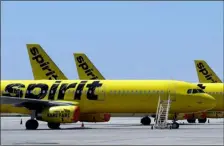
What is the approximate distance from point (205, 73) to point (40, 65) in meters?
26.5

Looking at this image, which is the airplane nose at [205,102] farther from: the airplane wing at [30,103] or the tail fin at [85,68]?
the tail fin at [85,68]

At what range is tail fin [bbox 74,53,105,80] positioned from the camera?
75.9 metres


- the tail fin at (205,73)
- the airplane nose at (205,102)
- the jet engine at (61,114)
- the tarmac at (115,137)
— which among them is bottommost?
the tarmac at (115,137)

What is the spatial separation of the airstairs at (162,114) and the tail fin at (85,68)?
21.6 meters

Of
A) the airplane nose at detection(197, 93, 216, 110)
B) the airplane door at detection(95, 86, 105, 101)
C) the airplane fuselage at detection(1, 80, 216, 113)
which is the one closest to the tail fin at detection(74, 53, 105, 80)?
the airplane fuselage at detection(1, 80, 216, 113)

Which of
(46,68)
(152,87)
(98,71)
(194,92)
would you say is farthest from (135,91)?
(98,71)

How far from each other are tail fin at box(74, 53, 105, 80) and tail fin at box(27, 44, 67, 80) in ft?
26.6

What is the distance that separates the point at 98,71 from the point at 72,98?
21.1 metres

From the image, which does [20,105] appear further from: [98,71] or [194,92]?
[98,71]

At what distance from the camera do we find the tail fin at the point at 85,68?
249 feet

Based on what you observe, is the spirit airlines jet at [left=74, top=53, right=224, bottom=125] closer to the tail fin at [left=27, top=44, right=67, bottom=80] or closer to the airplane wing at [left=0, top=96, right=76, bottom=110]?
the tail fin at [left=27, top=44, right=67, bottom=80]

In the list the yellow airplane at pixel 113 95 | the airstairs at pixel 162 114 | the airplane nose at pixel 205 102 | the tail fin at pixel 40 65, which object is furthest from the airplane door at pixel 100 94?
the tail fin at pixel 40 65

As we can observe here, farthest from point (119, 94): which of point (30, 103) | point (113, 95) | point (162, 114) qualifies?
point (30, 103)

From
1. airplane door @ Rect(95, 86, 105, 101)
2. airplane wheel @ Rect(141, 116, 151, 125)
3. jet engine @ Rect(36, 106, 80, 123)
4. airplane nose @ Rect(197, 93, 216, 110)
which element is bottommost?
jet engine @ Rect(36, 106, 80, 123)
